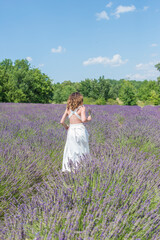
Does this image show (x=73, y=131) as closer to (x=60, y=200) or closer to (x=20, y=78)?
(x=60, y=200)

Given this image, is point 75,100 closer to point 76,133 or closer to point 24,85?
point 76,133

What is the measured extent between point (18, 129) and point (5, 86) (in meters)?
29.6

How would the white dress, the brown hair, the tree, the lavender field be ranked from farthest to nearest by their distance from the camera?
the tree → the brown hair → the white dress → the lavender field

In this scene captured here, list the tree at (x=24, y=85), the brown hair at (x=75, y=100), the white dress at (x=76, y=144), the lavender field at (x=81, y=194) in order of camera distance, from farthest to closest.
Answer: the tree at (x=24, y=85) < the brown hair at (x=75, y=100) < the white dress at (x=76, y=144) < the lavender field at (x=81, y=194)

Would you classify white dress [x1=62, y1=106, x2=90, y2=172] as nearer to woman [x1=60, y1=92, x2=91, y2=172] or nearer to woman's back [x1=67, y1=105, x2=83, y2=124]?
woman [x1=60, y1=92, x2=91, y2=172]

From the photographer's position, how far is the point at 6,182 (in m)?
2.12

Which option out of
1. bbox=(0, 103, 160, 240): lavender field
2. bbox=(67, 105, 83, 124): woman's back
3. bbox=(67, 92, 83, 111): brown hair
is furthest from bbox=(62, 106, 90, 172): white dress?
bbox=(67, 92, 83, 111): brown hair

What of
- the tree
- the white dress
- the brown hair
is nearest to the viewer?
the white dress

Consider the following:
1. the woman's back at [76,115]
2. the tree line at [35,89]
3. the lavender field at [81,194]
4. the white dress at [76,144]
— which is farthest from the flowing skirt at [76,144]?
the tree line at [35,89]

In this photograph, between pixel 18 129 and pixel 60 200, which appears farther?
pixel 18 129

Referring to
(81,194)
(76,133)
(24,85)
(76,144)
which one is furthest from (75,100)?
(24,85)

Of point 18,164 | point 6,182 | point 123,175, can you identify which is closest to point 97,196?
point 123,175

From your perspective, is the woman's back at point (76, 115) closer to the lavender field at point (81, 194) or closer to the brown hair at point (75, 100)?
the brown hair at point (75, 100)

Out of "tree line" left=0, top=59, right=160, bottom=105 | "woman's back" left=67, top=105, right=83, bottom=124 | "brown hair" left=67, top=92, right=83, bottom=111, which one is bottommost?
"woman's back" left=67, top=105, right=83, bottom=124
